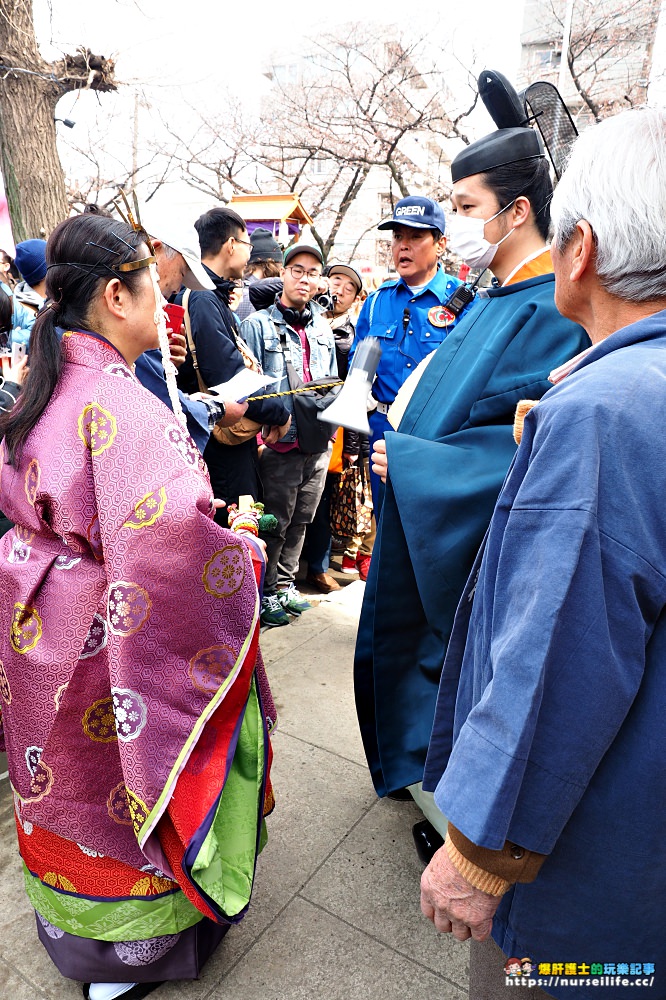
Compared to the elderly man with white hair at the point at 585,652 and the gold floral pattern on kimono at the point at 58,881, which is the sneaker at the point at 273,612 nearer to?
the gold floral pattern on kimono at the point at 58,881

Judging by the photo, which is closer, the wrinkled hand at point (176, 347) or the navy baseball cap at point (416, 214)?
the wrinkled hand at point (176, 347)

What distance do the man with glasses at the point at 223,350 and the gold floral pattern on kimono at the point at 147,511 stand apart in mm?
1670

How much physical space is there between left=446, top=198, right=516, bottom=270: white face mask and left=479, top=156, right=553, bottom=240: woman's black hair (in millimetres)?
34

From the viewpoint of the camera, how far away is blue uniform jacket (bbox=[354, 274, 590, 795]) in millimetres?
1641

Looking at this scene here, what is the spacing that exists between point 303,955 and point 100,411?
1.50 meters

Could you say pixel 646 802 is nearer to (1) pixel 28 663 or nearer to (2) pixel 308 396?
(1) pixel 28 663

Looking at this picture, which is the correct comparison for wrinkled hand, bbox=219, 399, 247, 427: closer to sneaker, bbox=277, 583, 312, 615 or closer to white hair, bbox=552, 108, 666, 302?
sneaker, bbox=277, 583, 312, 615


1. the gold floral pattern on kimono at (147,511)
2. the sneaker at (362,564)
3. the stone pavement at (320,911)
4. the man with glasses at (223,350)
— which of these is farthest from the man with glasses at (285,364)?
the gold floral pattern on kimono at (147,511)

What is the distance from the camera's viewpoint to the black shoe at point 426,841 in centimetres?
210

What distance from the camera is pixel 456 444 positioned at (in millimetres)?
1716

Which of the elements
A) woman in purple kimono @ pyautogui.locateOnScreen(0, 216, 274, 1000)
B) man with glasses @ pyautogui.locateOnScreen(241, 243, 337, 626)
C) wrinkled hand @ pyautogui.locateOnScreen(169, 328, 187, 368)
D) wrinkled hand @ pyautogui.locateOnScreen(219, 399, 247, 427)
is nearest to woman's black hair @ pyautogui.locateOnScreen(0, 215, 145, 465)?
woman in purple kimono @ pyautogui.locateOnScreen(0, 216, 274, 1000)

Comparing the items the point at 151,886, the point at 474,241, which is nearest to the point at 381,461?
the point at 474,241

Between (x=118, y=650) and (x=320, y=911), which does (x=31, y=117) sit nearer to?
(x=118, y=650)

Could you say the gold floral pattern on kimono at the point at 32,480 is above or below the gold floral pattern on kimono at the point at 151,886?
above
